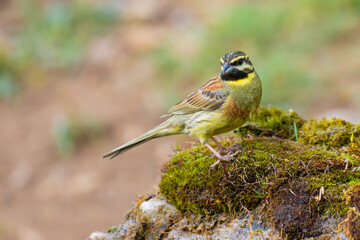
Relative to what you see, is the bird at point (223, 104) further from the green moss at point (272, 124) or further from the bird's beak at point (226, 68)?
the green moss at point (272, 124)

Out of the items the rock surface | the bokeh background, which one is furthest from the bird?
the bokeh background

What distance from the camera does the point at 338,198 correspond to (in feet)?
13.7

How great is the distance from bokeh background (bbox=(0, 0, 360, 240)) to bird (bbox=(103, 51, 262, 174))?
188 inches

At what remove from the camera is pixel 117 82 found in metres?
14.5

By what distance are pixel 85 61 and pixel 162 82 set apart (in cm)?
315

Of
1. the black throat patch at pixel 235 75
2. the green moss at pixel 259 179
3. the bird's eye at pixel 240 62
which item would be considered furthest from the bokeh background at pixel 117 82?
the green moss at pixel 259 179

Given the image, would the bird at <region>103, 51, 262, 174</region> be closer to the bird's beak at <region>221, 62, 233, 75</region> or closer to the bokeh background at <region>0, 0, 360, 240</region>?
the bird's beak at <region>221, 62, 233, 75</region>

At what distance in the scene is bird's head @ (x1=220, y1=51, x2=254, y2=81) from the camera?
560cm

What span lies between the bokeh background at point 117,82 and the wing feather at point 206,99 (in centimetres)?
469

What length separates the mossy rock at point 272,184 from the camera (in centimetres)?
421

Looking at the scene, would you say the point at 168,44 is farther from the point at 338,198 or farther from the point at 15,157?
the point at 338,198

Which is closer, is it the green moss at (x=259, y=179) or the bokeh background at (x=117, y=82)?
the green moss at (x=259, y=179)

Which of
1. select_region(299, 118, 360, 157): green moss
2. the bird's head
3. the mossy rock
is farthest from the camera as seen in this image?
the bird's head

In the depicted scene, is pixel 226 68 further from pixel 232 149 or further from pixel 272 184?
pixel 272 184
